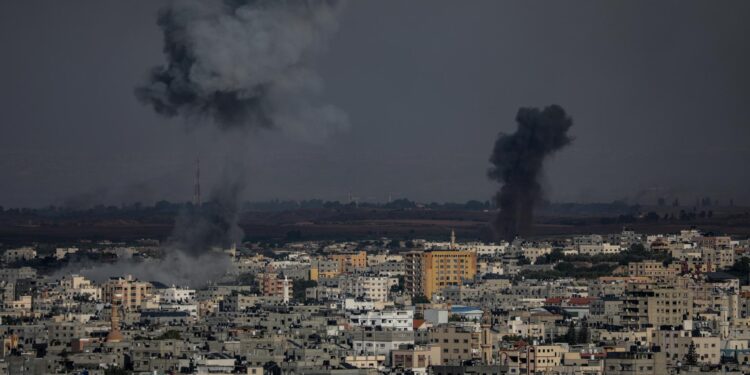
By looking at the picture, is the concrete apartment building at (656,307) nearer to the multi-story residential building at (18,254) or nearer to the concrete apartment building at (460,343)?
the concrete apartment building at (460,343)

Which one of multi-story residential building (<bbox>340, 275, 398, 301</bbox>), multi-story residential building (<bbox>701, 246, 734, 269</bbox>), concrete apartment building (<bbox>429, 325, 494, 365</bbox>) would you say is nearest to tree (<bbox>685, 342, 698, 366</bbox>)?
concrete apartment building (<bbox>429, 325, 494, 365</bbox>)

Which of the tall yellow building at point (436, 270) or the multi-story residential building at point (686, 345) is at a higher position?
the tall yellow building at point (436, 270)

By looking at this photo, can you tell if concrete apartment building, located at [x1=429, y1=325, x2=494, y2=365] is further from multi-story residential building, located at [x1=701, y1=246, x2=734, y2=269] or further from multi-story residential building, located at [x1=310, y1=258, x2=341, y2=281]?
multi-story residential building, located at [x1=701, y1=246, x2=734, y2=269]

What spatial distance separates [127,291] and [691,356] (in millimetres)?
27962

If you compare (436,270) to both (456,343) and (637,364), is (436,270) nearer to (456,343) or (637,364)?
(456,343)

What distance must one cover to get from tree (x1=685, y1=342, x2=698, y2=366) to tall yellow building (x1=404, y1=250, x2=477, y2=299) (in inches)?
1180

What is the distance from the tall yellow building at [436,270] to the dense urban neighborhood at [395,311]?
0.25ft

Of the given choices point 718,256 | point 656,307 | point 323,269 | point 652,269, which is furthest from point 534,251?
point 656,307

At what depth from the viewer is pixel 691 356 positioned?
46.6 m

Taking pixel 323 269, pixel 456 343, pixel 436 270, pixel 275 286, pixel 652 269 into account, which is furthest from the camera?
pixel 323 269

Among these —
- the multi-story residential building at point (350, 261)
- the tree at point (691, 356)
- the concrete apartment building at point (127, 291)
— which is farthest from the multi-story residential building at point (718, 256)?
the tree at point (691, 356)

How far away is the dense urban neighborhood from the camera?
45.9 metres

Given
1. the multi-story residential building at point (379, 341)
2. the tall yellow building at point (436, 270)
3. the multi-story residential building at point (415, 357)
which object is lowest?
the multi-story residential building at point (415, 357)

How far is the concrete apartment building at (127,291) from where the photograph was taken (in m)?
70.3
